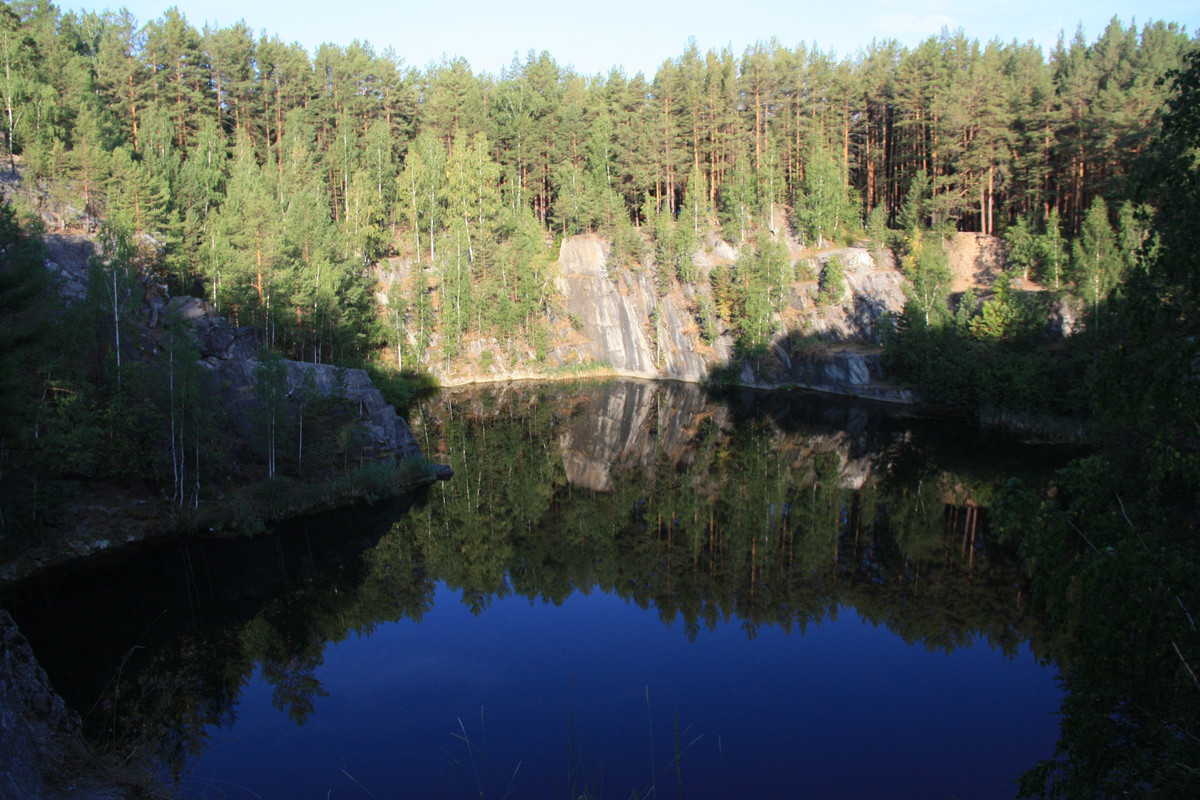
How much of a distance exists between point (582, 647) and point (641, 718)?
131 inches

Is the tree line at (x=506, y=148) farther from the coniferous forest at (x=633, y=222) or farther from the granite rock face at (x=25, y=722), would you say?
the granite rock face at (x=25, y=722)

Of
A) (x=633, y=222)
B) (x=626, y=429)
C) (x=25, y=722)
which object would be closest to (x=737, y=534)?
(x=626, y=429)

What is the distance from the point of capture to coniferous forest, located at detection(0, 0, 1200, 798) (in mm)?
7734

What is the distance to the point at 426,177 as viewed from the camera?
58.8 metres

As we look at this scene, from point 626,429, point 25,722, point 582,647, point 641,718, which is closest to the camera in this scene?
point 25,722

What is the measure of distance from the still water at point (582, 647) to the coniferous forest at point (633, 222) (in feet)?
7.95

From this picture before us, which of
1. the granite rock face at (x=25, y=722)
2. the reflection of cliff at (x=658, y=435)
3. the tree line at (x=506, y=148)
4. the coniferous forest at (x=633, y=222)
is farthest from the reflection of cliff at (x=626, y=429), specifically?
the granite rock face at (x=25, y=722)

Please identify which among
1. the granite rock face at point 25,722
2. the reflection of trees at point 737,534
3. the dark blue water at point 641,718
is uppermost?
the granite rock face at point 25,722

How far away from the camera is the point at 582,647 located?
17.2 meters

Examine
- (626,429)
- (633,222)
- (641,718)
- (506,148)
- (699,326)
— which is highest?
(506,148)

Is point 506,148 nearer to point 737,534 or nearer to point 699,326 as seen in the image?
point 699,326

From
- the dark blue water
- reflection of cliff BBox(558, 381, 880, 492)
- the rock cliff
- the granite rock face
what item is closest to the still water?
the dark blue water

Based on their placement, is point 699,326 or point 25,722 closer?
point 25,722

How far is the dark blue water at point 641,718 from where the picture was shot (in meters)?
12.2
